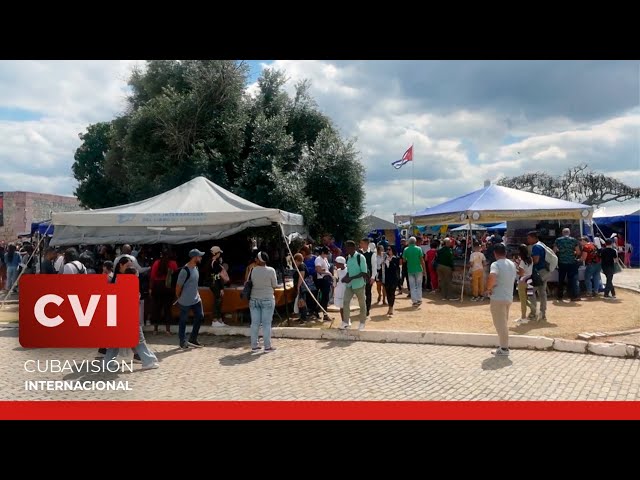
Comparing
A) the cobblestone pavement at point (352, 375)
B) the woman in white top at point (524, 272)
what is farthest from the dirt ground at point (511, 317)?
the cobblestone pavement at point (352, 375)

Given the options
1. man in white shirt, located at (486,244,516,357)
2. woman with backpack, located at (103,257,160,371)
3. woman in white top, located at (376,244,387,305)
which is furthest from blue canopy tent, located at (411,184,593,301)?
woman with backpack, located at (103,257,160,371)

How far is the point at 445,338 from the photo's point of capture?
8.02m

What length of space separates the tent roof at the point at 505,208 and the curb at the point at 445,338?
6.10 meters

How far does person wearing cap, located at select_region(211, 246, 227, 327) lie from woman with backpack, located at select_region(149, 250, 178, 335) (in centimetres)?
79

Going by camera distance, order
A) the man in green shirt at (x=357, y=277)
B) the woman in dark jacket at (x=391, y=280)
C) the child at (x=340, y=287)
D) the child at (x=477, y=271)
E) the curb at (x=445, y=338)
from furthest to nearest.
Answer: the child at (x=477, y=271) < the woman in dark jacket at (x=391, y=280) < the child at (x=340, y=287) < the man in green shirt at (x=357, y=277) < the curb at (x=445, y=338)

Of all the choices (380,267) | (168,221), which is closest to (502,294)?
(380,267)

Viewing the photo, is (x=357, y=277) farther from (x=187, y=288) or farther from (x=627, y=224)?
(x=627, y=224)

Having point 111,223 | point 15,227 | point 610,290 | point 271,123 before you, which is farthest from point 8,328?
point 15,227

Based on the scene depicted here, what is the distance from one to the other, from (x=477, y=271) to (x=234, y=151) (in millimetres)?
9566

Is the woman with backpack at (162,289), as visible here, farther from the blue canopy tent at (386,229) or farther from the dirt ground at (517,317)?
the blue canopy tent at (386,229)

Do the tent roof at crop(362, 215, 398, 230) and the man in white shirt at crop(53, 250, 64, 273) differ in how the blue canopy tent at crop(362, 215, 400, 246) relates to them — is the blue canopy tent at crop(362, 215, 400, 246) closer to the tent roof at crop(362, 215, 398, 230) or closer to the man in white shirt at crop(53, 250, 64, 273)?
the tent roof at crop(362, 215, 398, 230)

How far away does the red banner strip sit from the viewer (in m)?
4.80

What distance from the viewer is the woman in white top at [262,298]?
771 centimetres

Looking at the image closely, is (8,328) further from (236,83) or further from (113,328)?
(236,83)
